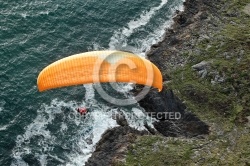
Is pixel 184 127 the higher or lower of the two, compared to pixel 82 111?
lower

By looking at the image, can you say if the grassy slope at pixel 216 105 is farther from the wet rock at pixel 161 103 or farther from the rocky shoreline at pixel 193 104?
the wet rock at pixel 161 103

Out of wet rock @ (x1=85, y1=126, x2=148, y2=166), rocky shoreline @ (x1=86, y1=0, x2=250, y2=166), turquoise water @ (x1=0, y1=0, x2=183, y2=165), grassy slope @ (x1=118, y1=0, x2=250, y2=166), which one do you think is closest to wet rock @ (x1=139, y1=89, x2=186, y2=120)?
rocky shoreline @ (x1=86, y1=0, x2=250, y2=166)

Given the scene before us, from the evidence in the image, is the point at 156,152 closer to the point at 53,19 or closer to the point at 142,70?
the point at 142,70

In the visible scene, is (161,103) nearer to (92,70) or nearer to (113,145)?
(113,145)

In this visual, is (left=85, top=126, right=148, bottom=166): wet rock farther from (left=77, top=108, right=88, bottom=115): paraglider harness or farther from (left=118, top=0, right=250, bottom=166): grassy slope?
(left=77, top=108, right=88, bottom=115): paraglider harness

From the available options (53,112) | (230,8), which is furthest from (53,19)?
(230,8)

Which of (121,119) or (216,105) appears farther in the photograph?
(121,119)

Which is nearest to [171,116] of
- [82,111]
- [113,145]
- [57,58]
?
[113,145]
